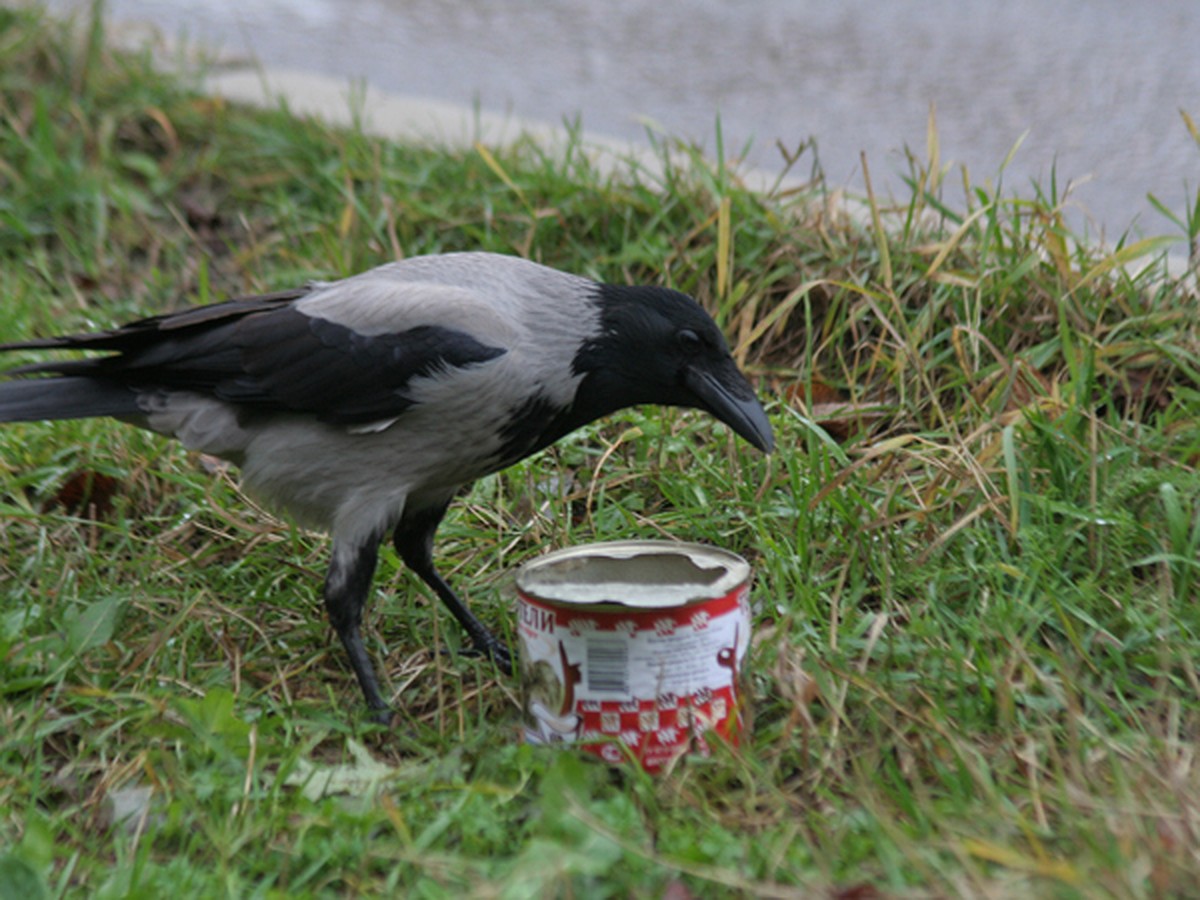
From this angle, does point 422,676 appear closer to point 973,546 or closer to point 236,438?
point 236,438

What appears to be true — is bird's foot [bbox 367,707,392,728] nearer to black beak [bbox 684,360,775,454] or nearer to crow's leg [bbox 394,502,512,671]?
crow's leg [bbox 394,502,512,671]

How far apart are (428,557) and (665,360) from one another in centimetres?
68

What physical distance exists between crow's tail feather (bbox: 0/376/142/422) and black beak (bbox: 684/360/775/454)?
1.21m

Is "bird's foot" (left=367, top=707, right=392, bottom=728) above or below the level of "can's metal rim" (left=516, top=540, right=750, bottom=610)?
below

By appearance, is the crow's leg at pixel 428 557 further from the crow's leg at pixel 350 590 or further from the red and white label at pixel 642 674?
the red and white label at pixel 642 674

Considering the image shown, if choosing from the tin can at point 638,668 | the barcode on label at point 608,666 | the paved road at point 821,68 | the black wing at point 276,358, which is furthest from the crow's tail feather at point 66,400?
the paved road at point 821,68

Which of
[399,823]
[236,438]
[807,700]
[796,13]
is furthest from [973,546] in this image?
[796,13]

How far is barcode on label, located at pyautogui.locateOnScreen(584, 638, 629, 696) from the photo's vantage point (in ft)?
7.80

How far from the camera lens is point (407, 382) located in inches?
110

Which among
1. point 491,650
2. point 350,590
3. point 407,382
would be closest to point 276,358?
point 407,382

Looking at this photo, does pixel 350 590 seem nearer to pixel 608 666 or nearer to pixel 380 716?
pixel 380 716

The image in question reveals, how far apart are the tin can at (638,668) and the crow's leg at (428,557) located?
0.53 meters

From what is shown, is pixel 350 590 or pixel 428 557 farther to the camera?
pixel 428 557

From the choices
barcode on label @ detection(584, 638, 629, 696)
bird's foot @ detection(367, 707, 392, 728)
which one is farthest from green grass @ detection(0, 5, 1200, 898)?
barcode on label @ detection(584, 638, 629, 696)
